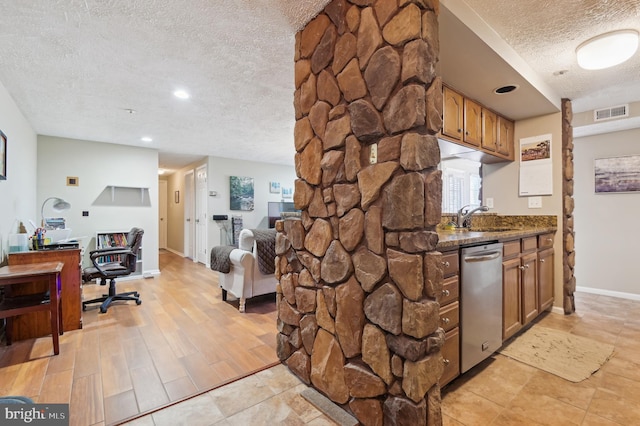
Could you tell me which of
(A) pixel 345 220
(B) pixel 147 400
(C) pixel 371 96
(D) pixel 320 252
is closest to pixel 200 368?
(B) pixel 147 400

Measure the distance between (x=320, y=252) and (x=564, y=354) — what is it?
2.10 metres

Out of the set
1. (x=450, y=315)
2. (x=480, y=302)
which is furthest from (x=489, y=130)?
(x=450, y=315)

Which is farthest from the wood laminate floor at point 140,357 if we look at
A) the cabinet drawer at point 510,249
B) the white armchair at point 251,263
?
the cabinet drawer at point 510,249

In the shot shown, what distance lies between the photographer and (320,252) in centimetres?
169

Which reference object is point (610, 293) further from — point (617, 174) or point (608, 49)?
point (608, 49)

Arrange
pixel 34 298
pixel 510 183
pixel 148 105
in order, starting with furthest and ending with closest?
pixel 510 183, pixel 148 105, pixel 34 298

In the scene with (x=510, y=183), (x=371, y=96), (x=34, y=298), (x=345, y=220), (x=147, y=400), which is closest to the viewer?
(x=371, y=96)

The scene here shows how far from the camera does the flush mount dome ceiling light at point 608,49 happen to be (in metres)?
1.90

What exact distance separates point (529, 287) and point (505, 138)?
1665 millimetres

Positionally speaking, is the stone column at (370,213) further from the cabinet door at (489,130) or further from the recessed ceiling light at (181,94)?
the cabinet door at (489,130)

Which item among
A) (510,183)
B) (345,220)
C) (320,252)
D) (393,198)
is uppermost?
(510,183)

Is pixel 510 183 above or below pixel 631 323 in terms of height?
above

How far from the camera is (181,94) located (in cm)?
291

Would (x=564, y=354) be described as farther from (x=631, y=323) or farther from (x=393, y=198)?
(x=393, y=198)
